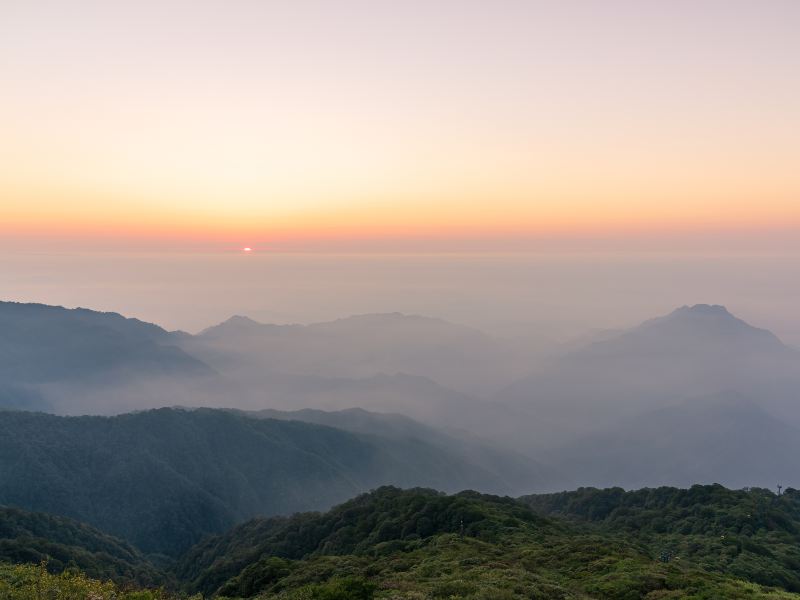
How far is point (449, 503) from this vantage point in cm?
8969

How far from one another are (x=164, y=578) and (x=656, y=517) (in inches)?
4645

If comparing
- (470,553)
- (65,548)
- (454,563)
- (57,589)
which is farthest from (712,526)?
(65,548)

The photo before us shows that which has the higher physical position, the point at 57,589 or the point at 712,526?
the point at 57,589

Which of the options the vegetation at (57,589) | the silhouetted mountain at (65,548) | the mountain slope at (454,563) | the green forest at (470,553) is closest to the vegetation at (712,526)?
the green forest at (470,553)

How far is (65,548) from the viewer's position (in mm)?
105750

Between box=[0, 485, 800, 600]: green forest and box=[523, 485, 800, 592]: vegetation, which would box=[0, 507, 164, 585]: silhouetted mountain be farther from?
box=[523, 485, 800, 592]: vegetation

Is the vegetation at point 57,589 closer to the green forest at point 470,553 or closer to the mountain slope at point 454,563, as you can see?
the green forest at point 470,553

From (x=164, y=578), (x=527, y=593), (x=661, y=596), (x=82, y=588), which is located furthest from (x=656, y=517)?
(x=164, y=578)

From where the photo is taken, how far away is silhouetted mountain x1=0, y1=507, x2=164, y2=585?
316ft

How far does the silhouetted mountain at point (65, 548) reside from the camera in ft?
316

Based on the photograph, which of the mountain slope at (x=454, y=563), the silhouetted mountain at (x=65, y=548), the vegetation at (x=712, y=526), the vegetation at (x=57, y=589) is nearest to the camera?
the vegetation at (x=57, y=589)

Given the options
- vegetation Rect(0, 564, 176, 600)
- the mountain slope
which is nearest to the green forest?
vegetation Rect(0, 564, 176, 600)

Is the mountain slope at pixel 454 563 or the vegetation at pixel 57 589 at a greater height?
the vegetation at pixel 57 589

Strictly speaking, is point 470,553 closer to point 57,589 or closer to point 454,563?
point 454,563
